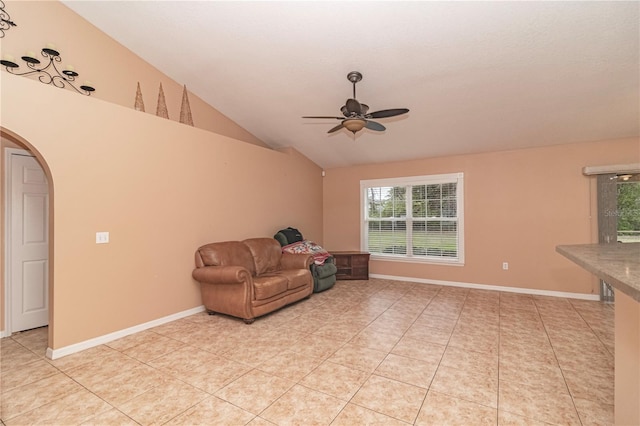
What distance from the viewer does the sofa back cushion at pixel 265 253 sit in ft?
14.9

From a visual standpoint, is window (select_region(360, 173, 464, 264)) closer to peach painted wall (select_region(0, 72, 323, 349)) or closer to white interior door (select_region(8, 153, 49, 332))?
peach painted wall (select_region(0, 72, 323, 349))

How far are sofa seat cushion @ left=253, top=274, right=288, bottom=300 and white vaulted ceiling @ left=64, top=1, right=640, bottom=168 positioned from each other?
256 cm

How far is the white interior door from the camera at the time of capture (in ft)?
10.8

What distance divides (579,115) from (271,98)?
13.7 feet

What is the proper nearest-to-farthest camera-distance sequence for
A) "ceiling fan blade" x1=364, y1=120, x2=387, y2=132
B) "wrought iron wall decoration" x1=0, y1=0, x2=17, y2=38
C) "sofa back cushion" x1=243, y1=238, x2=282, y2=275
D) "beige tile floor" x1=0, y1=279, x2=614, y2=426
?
"beige tile floor" x1=0, y1=279, x2=614, y2=426 → "wrought iron wall decoration" x1=0, y1=0, x2=17, y2=38 → "ceiling fan blade" x1=364, y1=120, x2=387, y2=132 → "sofa back cushion" x1=243, y1=238, x2=282, y2=275

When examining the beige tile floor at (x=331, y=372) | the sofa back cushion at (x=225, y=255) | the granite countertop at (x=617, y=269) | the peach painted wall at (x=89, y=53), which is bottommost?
the beige tile floor at (x=331, y=372)

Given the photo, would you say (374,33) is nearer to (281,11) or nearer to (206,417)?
(281,11)

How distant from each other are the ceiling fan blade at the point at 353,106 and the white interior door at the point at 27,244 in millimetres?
3641

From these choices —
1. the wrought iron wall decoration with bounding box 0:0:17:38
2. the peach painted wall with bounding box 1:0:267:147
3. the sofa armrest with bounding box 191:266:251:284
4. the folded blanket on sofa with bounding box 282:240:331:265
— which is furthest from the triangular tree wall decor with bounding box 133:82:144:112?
the folded blanket on sofa with bounding box 282:240:331:265

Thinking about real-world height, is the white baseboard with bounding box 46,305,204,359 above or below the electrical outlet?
below

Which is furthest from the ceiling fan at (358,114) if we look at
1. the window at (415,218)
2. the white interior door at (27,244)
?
the white interior door at (27,244)

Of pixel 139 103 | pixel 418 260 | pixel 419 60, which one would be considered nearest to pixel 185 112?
pixel 139 103

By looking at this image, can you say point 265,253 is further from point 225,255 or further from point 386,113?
point 386,113

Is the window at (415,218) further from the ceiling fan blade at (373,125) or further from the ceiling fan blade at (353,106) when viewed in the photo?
the ceiling fan blade at (353,106)
